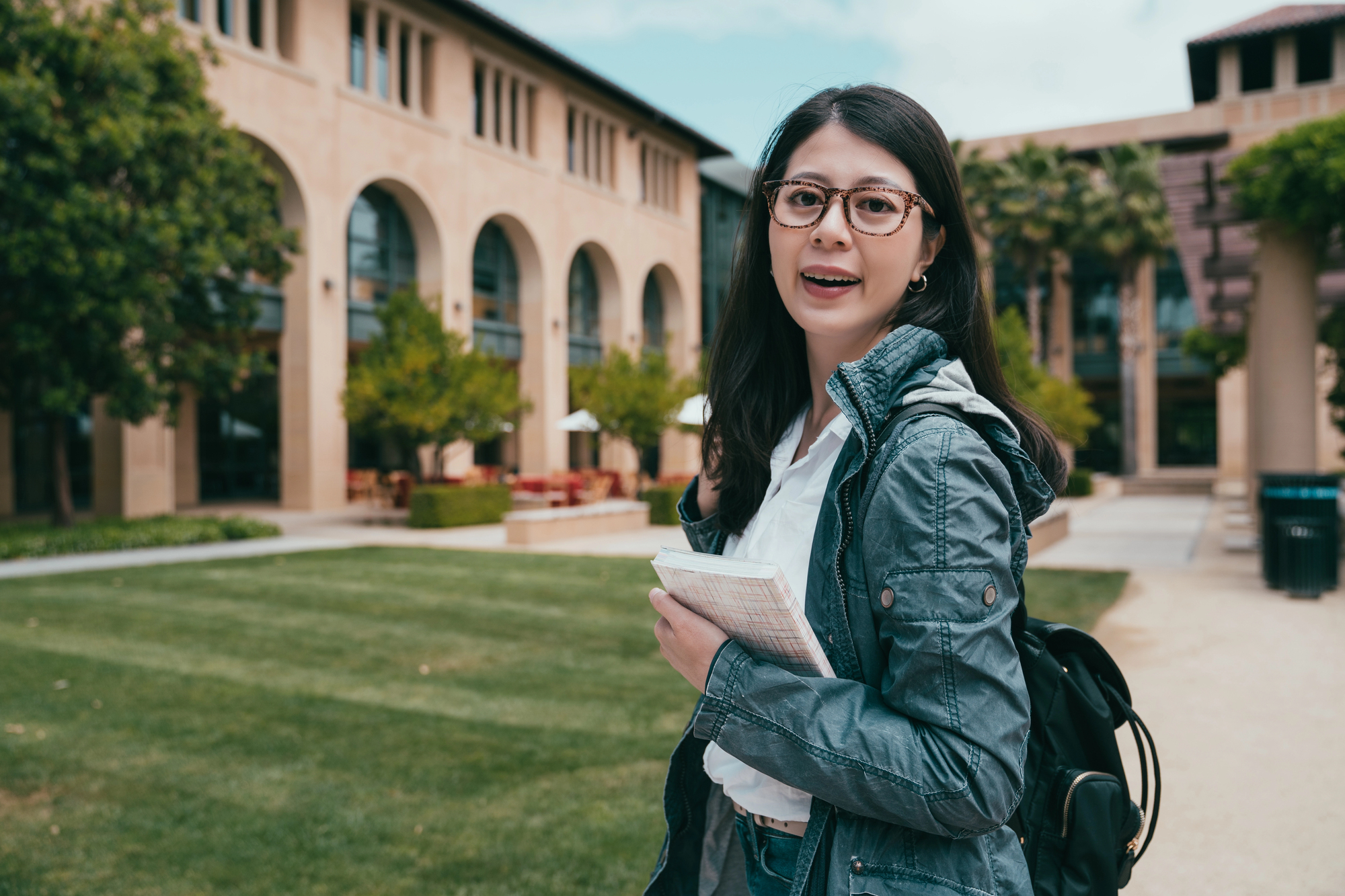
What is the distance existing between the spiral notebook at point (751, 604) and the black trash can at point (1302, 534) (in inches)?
421

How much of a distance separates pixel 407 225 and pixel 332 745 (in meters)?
24.9

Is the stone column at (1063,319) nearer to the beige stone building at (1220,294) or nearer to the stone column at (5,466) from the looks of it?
the beige stone building at (1220,294)

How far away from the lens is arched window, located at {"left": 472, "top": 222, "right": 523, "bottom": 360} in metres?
30.2

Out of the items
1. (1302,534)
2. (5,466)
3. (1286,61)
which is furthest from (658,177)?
A: (1302,534)

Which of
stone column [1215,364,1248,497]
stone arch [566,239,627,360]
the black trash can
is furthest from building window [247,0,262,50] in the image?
→ stone column [1215,364,1248,497]

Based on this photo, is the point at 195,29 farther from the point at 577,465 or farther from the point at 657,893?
the point at 657,893

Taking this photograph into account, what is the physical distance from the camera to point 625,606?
973 cm

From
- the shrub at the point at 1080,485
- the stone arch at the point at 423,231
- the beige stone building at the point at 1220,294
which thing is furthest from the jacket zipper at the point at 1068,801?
the shrub at the point at 1080,485

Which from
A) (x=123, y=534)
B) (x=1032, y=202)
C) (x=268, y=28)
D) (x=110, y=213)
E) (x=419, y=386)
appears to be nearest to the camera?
(x=110, y=213)

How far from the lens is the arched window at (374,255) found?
2566 centimetres

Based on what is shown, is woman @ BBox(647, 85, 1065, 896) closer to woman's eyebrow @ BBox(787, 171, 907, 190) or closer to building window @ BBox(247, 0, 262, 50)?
woman's eyebrow @ BBox(787, 171, 907, 190)

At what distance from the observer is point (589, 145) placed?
34344 millimetres

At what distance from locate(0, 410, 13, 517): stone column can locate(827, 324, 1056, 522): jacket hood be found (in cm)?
2625

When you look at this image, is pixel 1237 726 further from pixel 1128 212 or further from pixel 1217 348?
pixel 1128 212
